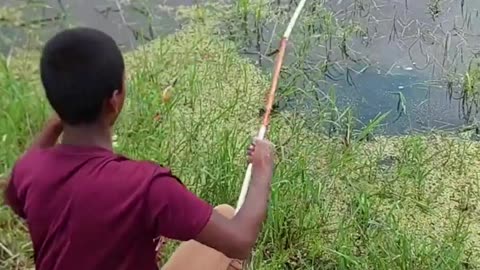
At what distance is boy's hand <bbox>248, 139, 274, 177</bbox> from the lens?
5.40ft

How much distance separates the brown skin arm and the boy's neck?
0.70 ft

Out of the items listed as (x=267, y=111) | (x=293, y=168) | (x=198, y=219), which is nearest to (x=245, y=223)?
(x=198, y=219)

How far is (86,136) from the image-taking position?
1.47 meters

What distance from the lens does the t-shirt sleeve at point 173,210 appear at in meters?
1.42

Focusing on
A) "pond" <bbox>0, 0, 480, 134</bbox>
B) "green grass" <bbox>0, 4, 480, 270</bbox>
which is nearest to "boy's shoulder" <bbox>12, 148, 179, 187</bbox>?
"green grass" <bbox>0, 4, 480, 270</bbox>

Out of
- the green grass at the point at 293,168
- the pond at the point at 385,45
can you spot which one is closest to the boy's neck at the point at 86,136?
the green grass at the point at 293,168

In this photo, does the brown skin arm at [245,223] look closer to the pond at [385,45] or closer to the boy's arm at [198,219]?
the boy's arm at [198,219]

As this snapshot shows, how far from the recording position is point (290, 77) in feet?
11.1

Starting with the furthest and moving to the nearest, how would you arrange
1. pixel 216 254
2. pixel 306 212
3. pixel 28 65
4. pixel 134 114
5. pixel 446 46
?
pixel 446 46
pixel 28 65
pixel 134 114
pixel 306 212
pixel 216 254

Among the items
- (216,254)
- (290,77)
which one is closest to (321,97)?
(290,77)

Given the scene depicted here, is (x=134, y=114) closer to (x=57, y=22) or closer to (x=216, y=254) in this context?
(x=57, y=22)

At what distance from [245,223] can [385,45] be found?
2266mm

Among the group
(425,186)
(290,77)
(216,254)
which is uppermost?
(216,254)

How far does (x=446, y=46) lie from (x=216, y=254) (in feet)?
6.60
